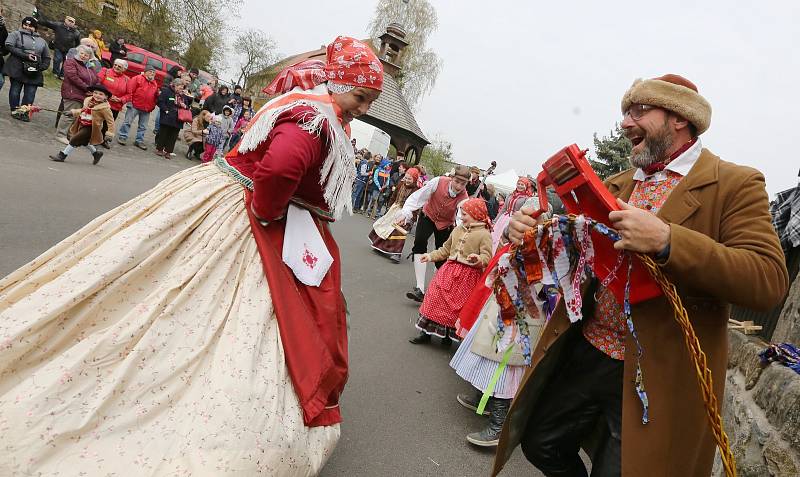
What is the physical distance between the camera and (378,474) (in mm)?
3055

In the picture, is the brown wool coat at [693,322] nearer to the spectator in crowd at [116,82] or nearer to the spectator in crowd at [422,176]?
the spectator in crowd at [116,82]

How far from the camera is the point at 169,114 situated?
12320mm

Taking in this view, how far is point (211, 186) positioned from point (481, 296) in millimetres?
2599

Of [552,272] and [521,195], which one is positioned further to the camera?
[521,195]

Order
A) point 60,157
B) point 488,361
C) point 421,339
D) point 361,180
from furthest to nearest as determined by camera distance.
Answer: point 361,180
point 60,157
point 421,339
point 488,361

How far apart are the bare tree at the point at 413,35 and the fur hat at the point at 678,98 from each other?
38.5 metres

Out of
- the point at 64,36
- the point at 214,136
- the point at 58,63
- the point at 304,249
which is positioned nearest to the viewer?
the point at 304,249

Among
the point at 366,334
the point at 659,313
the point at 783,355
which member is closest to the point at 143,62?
the point at 366,334

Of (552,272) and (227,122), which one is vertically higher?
(552,272)

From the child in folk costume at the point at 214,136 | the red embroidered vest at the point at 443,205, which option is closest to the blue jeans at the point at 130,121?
the child in folk costume at the point at 214,136

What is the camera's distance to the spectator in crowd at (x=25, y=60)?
9.78m

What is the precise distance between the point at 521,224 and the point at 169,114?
12.0 metres

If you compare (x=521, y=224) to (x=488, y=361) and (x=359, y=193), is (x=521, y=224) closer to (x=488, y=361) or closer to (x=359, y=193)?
(x=488, y=361)

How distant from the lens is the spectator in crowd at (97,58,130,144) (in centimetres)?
1148
